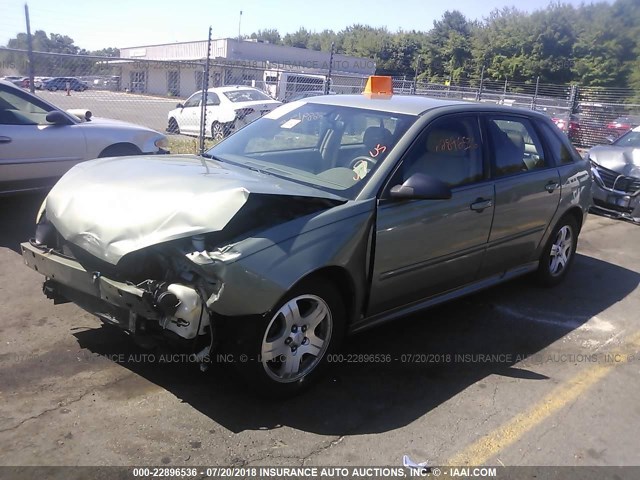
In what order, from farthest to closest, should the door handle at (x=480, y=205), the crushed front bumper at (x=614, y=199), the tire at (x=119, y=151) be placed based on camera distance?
the crushed front bumper at (x=614, y=199) < the tire at (x=119, y=151) < the door handle at (x=480, y=205)

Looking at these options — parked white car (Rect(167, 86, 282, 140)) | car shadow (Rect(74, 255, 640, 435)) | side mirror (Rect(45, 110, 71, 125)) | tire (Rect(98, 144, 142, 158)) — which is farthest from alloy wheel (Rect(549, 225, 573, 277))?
parked white car (Rect(167, 86, 282, 140))

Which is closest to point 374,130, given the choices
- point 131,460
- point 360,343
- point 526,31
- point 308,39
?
point 360,343

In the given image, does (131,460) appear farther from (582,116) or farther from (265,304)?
(582,116)

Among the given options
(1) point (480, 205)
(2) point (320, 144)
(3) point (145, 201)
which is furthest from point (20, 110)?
(1) point (480, 205)

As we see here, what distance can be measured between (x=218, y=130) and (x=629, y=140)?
9.32m

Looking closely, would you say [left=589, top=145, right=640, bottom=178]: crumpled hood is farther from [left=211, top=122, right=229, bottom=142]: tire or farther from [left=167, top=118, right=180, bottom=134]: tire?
[left=167, top=118, right=180, bottom=134]: tire

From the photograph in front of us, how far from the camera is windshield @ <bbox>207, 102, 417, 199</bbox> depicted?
3.80 meters

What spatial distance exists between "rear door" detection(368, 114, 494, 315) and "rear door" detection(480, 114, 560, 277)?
17 centimetres

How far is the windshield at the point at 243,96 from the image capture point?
14.8 metres

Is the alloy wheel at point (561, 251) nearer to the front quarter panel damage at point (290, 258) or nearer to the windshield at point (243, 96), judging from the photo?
the front quarter panel damage at point (290, 258)

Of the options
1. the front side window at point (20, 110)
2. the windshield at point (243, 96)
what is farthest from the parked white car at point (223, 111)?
the front side window at point (20, 110)

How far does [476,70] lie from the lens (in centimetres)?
6888

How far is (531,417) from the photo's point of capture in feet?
11.1

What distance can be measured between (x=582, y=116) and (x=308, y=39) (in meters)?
104
